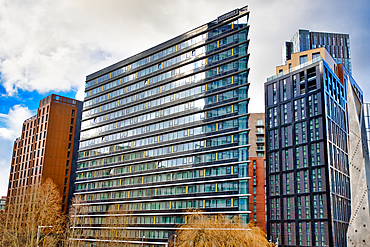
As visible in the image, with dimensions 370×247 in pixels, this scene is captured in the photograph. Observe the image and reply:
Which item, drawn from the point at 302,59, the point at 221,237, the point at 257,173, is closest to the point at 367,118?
the point at 302,59

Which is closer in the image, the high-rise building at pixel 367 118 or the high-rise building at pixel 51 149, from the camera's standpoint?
the high-rise building at pixel 367 118

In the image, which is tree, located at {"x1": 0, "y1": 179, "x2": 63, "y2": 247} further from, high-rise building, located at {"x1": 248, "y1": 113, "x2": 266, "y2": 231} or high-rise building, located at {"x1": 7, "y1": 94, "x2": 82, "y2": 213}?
high-rise building, located at {"x1": 248, "y1": 113, "x2": 266, "y2": 231}

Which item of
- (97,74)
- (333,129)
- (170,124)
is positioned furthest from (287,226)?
(97,74)

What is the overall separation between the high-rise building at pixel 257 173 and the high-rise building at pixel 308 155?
13.2m

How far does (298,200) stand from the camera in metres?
89.1

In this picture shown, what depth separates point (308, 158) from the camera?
8981 cm

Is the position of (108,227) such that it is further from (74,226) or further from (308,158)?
(308,158)

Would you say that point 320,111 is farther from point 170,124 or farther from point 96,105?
point 96,105

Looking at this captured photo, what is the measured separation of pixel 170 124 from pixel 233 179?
19.7 meters

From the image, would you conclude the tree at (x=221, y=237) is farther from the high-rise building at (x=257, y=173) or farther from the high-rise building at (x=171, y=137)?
the high-rise building at (x=257, y=173)

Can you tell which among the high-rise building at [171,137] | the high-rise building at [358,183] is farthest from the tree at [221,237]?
the high-rise building at [358,183]

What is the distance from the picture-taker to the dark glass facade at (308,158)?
84.9 m

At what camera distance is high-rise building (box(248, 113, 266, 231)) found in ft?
357

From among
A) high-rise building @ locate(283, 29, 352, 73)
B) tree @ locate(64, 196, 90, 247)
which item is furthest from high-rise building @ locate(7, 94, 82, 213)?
high-rise building @ locate(283, 29, 352, 73)
